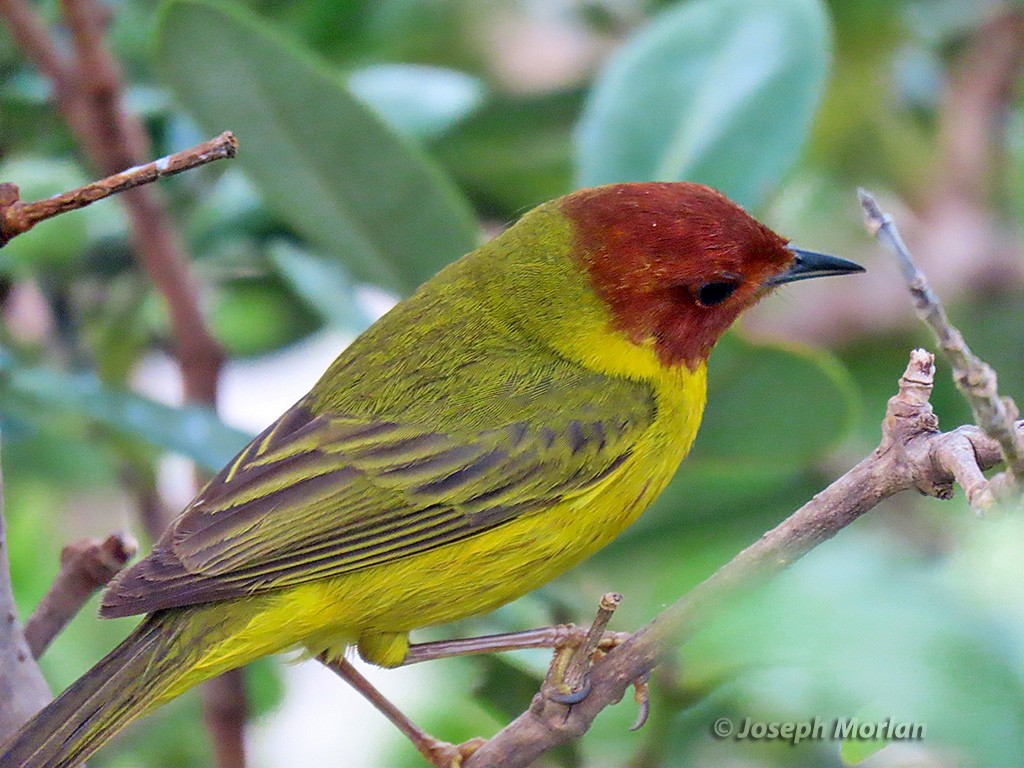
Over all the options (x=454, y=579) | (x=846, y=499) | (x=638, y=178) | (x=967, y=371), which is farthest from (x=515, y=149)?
(x=967, y=371)

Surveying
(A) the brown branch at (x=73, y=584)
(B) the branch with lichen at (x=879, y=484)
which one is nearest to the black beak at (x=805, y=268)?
(B) the branch with lichen at (x=879, y=484)

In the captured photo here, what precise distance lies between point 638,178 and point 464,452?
3.21 feet

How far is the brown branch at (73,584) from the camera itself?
2406 millimetres

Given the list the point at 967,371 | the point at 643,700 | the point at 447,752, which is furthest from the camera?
the point at 447,752

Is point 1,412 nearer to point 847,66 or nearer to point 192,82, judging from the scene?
point 192,82

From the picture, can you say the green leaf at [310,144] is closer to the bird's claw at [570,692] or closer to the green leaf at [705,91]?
the green leaf at [705,91]

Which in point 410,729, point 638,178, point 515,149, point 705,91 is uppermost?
point 515,149

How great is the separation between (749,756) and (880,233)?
1.82 metres

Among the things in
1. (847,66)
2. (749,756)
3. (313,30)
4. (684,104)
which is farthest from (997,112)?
(749,756)

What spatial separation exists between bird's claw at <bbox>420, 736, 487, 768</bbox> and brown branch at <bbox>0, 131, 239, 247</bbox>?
170cm

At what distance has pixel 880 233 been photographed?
1635 millimetres

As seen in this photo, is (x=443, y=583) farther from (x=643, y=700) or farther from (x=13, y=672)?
(x=13, y=672)

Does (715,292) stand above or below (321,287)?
below

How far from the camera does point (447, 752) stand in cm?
310
